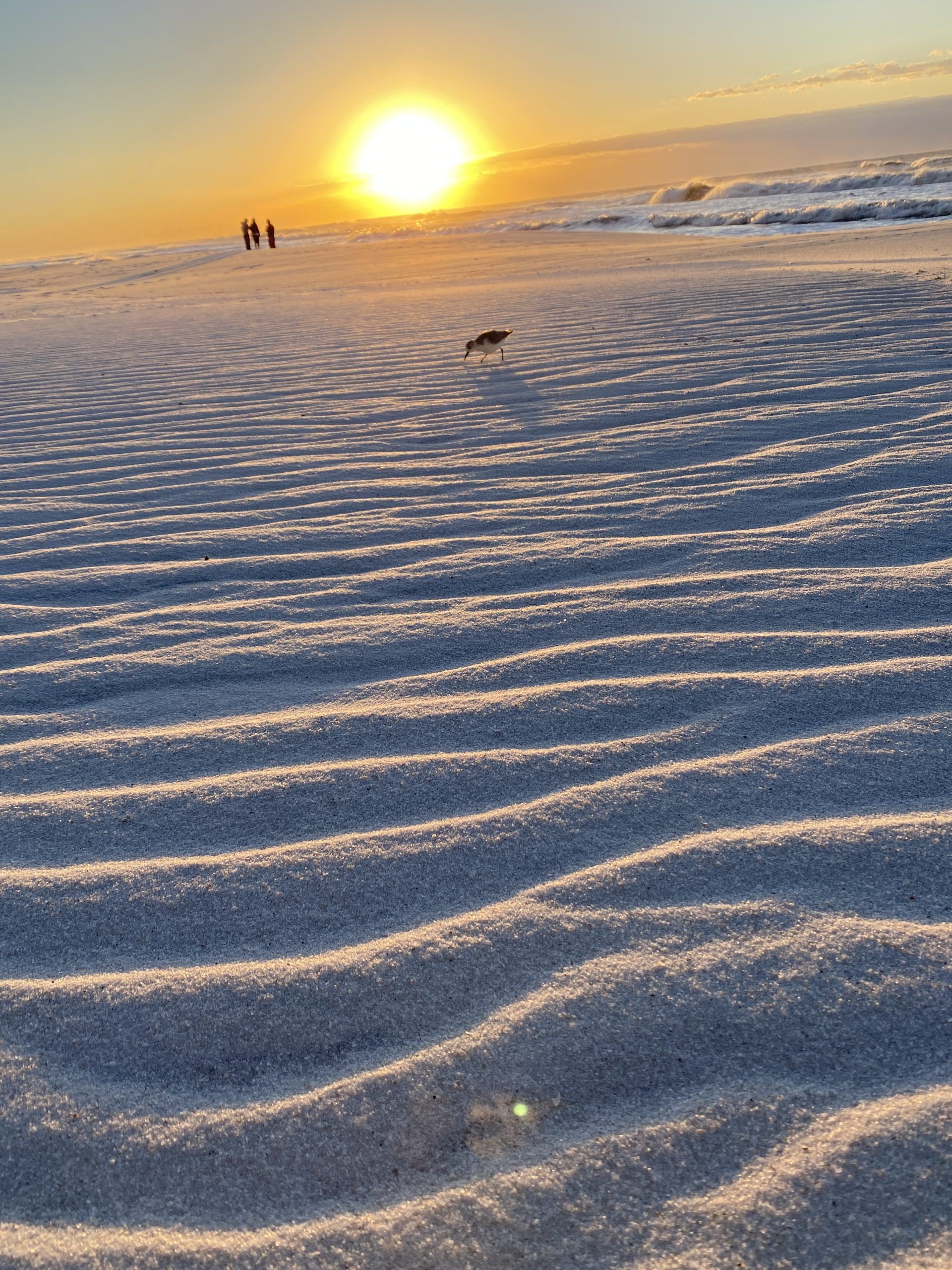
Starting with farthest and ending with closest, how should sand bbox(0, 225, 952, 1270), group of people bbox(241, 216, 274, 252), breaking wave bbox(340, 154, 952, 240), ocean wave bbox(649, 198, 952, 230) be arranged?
group of people bbox(241, 216, 274, 252), breaking wave bbox(340, 154, 952, 240), ocean wave bbox(649, 198, 952, 230), sand bbox(0, 225, 952, 1270)

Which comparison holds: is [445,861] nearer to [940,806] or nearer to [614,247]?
[940,806]

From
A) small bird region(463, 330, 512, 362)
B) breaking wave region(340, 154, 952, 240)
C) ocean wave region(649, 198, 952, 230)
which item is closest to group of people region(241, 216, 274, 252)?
breaking wave region(340, 154, 952, 240)

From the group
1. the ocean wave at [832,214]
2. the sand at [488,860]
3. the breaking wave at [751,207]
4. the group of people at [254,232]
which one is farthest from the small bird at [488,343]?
the group of people at [254,232]

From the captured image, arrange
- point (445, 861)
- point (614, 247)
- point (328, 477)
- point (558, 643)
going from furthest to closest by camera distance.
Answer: point (614, 247), point (328, 477), point (558, 643), point (445, 861)

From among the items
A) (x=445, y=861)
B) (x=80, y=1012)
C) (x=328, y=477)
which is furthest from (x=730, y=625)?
(x=328, y=477)

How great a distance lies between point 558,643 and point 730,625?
0.45 meters

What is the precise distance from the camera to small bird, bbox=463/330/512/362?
5395mm

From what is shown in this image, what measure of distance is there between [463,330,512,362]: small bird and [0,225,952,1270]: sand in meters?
1.95

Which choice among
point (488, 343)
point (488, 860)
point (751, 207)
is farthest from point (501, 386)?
point (751, 207)

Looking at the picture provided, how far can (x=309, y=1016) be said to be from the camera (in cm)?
122

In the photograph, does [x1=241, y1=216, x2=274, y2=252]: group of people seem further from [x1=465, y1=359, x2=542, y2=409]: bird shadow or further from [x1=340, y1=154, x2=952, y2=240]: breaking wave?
[x1=465, y1=359, x2=542, y2=409]: bird shadow

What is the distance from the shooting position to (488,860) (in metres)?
1.49

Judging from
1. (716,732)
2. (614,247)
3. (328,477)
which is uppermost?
(614,247)

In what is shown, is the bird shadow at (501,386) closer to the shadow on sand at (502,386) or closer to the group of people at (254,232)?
the shadow on sand at (502,386)
